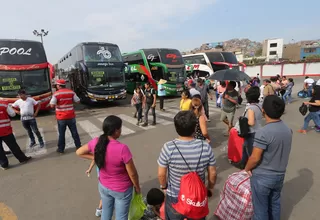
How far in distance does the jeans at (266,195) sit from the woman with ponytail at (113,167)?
1295 millimetres

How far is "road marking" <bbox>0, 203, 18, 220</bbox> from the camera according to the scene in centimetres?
299

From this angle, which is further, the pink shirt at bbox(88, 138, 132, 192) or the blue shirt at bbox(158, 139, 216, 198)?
the pink shirt at bbox(88, 138, 132, 192)

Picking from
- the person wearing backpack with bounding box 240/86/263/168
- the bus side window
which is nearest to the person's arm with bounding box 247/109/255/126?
the person wearing backpack with bounding box 240/86/263/168

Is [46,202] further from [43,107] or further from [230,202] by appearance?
[43,107]

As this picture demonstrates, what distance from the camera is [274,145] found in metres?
2.04

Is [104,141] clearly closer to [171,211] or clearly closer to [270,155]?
[171,211]

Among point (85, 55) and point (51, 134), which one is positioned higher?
point (85, 55)

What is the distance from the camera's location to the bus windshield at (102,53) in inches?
460

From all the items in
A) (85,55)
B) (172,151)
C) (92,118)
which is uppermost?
(85,55)

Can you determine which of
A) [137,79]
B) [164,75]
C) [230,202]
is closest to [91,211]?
[230,202]

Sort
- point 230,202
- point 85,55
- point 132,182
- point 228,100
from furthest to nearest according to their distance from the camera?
point 85,55, point 228,100, point 230,202, point 132,182

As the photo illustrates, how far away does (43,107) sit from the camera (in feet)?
33.8

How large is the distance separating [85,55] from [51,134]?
19.5 feet

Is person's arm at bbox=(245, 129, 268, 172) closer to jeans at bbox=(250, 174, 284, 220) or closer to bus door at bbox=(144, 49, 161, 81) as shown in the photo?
jeans at bbox=(250, 174, 284, 220)
